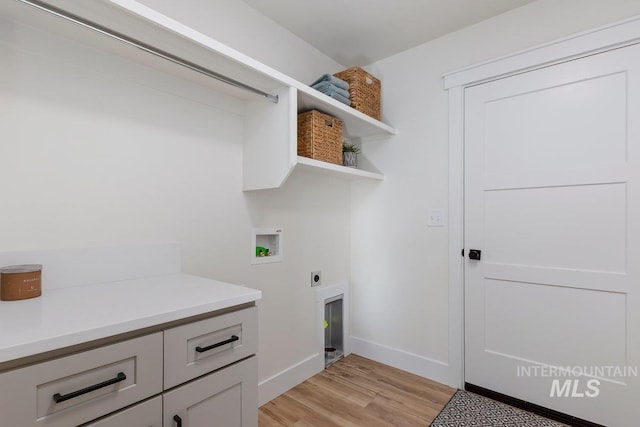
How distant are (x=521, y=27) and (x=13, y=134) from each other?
8.40ft

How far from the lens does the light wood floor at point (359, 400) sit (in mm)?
1751

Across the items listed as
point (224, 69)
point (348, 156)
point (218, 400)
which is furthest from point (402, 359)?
point (224, 69)

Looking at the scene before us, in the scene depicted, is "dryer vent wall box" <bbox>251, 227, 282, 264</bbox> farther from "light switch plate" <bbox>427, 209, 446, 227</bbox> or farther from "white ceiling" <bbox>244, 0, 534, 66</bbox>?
"white ceiling" <bbox>244, 0, 534, 66</bbox>

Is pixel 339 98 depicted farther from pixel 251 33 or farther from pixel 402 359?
pixel 402 359

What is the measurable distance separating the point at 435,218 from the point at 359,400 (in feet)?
4.21

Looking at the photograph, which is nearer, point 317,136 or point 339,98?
point 317,136

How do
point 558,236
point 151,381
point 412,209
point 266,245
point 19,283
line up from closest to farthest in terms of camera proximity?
point 151,381 → point 19,283 → point 558,236 → point 266,245 → point 412,209

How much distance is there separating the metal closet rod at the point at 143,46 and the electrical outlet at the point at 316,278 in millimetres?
1223

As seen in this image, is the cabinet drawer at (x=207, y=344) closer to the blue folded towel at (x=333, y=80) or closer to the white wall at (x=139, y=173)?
the white wall at (x=139, y=173)

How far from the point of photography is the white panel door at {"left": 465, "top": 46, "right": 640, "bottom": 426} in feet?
5.31

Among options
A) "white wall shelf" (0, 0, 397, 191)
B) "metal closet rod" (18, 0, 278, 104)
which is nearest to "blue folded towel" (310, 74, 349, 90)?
"white wall shelf" (0, 0, 397, 191)

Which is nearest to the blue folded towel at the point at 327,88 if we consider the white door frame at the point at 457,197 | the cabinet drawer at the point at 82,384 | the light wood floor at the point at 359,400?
the white door frame at the point at 457,197

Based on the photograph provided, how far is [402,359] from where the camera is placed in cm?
236

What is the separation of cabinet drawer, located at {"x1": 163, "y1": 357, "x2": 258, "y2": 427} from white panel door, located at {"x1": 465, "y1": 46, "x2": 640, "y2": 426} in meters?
1.58
